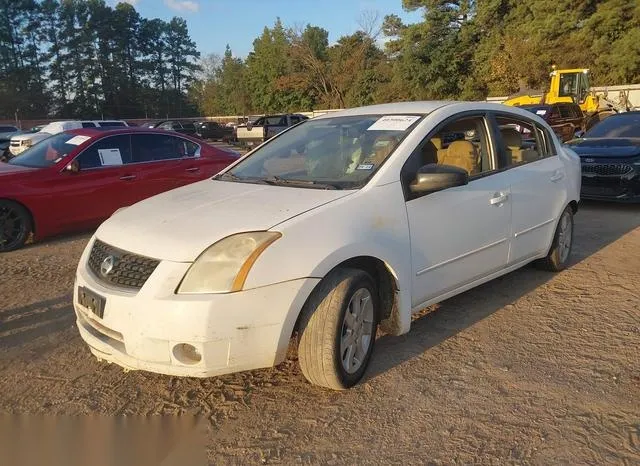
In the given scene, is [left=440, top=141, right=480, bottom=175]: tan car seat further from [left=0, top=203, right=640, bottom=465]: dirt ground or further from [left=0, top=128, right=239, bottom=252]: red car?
[left=0, top=128, right=239, bottom=252]: red car

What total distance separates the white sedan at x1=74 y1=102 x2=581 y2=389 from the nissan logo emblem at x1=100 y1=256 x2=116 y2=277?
0.01 meters

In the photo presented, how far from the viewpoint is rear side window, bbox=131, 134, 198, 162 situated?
7605 millimetres

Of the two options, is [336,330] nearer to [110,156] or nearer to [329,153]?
[329,153]

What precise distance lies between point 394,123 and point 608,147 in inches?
242

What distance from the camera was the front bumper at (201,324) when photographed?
2662mm

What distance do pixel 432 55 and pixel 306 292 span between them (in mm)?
43934

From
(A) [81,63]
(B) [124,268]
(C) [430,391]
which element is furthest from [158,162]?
(A) [81,63]

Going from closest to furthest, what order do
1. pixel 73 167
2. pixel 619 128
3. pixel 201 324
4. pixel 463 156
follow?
pixel 201 324
pixel 463 156
pixel 73 167
pixel 619 128

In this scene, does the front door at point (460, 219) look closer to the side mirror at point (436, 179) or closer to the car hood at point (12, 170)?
the side mirror at point (436, 179)

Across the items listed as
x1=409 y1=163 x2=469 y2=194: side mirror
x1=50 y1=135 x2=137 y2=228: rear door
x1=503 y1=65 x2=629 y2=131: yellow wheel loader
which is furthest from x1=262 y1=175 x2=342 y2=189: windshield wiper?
x1=503 y1=65 x2=629 y2=131: yellow wheel loader

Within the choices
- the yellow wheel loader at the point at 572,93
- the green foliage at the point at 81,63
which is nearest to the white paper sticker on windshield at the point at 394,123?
the yellow wheel loader at the point at 572,93

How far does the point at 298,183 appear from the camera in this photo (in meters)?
3.59

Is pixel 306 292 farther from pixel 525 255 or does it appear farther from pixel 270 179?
pixel 525 255

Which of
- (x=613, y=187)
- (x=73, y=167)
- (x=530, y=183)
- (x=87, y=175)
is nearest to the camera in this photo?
(x=530, y=183)
